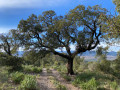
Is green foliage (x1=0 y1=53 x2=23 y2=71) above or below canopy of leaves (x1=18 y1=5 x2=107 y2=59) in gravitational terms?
below

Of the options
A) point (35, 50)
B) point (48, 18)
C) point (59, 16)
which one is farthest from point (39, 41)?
point (59, 16)

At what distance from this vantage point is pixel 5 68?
10.6 metres

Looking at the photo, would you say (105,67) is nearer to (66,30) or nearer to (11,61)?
(66,30)

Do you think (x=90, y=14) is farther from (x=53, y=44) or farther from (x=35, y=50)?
(x=35, y=50)

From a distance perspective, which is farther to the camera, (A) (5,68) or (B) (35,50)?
(B) (35,50)

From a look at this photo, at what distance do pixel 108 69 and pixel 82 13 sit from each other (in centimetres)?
966

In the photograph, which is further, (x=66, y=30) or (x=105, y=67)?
(x=105, y=67)

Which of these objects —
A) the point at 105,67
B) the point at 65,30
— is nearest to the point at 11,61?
the point at 65,30

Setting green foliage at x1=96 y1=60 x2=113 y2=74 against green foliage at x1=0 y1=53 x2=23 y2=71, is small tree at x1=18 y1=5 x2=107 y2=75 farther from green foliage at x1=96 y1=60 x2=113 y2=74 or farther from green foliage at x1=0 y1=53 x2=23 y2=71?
green foliage at x1=96 y1=60 x2=113 y2=74

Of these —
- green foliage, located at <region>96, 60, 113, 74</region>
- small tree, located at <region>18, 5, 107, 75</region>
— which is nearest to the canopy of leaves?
small tree, located at <region>18, 5, 107, 75</region>

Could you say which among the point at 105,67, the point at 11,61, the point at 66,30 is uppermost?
the point at 66,30

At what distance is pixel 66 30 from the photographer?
9.96 metres

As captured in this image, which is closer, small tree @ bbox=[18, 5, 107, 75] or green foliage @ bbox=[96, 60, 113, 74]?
small tree @ bbox=[18, 5, 107, 75]

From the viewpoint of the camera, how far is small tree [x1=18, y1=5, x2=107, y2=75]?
934 cm
